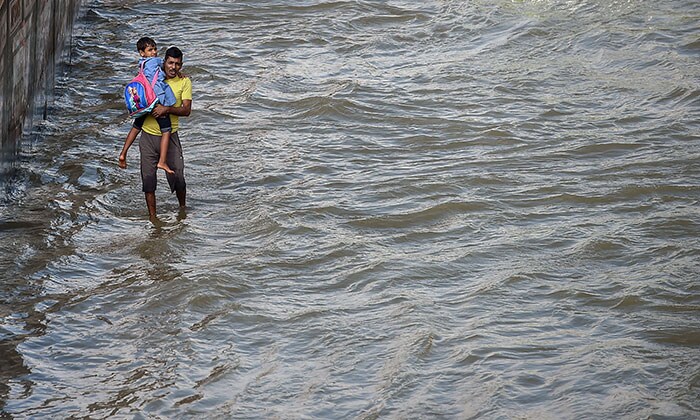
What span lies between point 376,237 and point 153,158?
2111 mm

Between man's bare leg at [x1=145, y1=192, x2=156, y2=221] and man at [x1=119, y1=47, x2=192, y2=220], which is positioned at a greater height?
man at [x1=119, y1=47, x2=192, y2=220]

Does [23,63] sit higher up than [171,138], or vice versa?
[23,63]

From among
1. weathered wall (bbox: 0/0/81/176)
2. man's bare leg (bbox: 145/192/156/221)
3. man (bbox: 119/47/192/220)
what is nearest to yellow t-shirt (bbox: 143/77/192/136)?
man (bbox: 119/47/192/220)

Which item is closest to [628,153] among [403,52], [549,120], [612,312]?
[549,120]

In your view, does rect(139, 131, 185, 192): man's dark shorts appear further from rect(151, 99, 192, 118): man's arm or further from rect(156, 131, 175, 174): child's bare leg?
rect(151, 99, 192, 118): man's arm

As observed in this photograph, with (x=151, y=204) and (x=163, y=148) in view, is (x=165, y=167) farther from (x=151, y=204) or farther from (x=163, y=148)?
(x=151, y=204)

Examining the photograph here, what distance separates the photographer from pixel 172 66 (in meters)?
9.28

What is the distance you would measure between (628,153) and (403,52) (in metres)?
5.11

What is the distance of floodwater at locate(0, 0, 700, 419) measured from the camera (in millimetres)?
7250

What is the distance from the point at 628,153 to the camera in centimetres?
1183

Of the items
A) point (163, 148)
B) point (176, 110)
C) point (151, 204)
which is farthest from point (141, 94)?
point (151, 204)

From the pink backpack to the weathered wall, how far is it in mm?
1349

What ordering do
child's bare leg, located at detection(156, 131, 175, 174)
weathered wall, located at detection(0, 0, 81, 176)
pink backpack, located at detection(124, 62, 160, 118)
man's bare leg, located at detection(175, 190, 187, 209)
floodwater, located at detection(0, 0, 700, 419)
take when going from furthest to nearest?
man's bare leg, located at detection(175, 190, 187, 209) < weathered wall, located at detection(0, 0, 81, 176) < child's bare leg, located at detection(156, 131, 175, 174) < pink backpack, located at detection(124, 62, 160, 118) < floodwater, located at detection(0, 0, 700, 419)

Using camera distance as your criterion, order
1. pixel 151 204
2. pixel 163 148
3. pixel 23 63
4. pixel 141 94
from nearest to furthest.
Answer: pixel 141 94 < pixel 163 148 < pixel 151 204 < pixel 23 63
